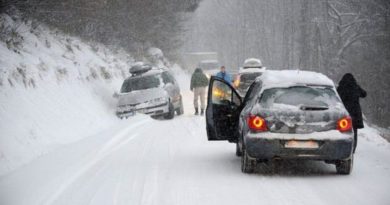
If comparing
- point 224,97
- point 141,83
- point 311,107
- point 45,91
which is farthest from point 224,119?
point 141,83

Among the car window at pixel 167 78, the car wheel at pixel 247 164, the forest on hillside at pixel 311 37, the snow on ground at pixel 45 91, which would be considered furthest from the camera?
the forest on hillside at pixel 311 37

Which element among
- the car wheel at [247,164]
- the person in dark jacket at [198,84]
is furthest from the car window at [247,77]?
the car wheel at [247,164]

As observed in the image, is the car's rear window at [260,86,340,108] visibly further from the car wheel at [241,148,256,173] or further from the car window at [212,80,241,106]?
the car window at [212,80,241,106]

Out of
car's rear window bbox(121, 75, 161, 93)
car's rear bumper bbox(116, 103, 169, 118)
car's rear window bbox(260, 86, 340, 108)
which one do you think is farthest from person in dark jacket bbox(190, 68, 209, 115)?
car's rear window bbox(260, 86, 340, 108)

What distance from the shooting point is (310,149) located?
953 cm

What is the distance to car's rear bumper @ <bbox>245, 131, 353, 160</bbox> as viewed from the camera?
9.51 meters

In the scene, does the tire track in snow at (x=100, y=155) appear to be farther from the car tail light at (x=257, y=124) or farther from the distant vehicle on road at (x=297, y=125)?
the car tail light at (x=257, y=124)

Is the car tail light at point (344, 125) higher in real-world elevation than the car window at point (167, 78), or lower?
higher

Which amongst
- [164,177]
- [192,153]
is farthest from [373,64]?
[164,177]

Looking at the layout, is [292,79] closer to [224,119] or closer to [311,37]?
[224,119]

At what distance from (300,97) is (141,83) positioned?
1330 cm

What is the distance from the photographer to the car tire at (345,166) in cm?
976

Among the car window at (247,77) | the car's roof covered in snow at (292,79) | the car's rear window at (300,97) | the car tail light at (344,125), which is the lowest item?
the car window at (247,77)

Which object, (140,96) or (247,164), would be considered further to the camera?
(140,96)
